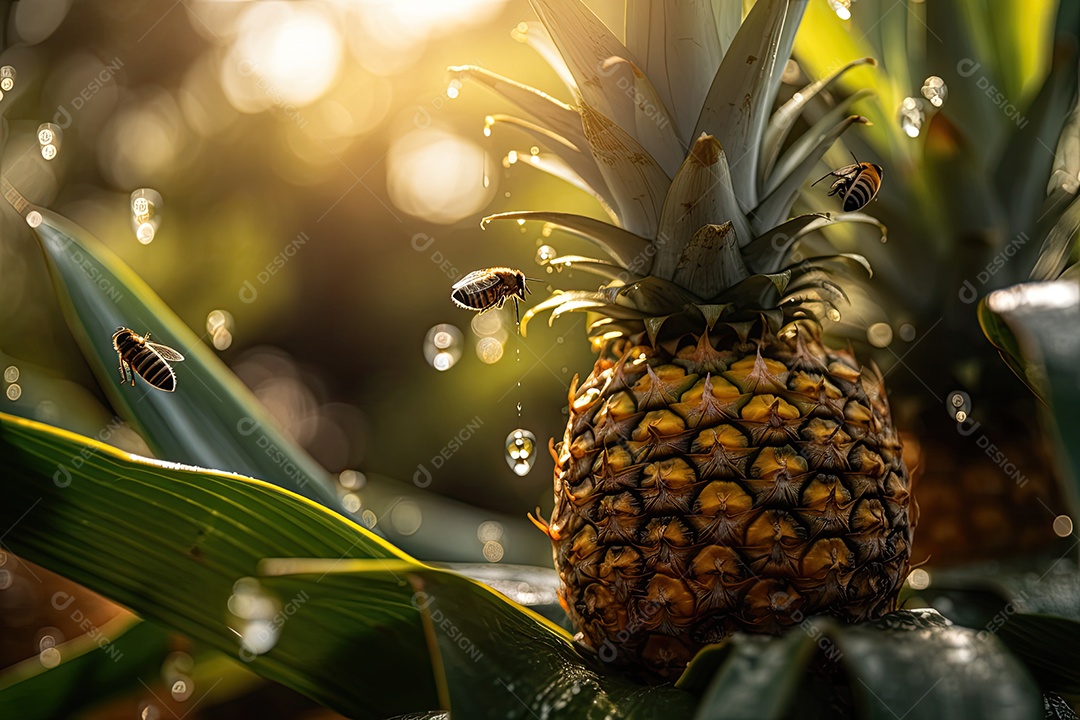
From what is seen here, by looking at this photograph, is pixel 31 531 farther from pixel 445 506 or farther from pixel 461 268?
pixel 461 268

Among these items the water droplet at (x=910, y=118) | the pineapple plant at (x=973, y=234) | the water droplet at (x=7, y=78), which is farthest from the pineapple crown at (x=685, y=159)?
the water droplet at (x=7, y=78)

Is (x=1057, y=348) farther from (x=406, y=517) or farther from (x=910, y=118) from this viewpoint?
(x=406, y=517)

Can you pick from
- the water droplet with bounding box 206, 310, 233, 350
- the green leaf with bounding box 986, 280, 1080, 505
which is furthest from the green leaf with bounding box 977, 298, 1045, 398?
the water droplet with bounding box 206, 310, 233, 350

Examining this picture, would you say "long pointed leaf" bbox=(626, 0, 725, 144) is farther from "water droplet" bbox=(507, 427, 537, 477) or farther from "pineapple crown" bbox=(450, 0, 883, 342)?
"water droplet" bbox=(507, 427, 537, 477)

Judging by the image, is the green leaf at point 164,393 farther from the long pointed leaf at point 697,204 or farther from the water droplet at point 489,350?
the water droplet at point 489,350

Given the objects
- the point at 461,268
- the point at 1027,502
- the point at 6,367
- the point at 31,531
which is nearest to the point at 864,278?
the point at 1027,502

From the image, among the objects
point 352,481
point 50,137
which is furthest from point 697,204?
point 50,137

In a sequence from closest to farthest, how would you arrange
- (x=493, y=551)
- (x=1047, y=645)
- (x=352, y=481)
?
(x=1047, y=645), (x=493, y=551), (x=352, y=481)
